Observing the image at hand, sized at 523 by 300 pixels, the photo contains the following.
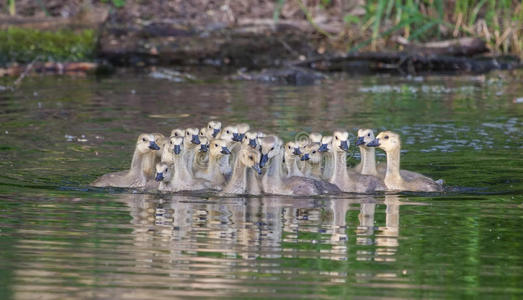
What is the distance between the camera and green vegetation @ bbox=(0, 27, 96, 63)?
2567cm

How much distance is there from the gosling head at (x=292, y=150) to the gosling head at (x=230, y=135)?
670mm

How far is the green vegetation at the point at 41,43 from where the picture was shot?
84.2ft

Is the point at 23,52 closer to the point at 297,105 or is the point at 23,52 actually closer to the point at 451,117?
the point at 297,105

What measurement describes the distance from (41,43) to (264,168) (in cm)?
1496

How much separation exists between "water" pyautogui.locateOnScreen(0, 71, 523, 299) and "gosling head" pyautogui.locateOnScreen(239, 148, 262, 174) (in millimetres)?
470

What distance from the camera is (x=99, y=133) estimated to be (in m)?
16.2

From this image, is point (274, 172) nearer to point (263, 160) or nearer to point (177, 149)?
point (263, 160)

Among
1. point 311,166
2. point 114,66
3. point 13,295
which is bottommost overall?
point 13,295

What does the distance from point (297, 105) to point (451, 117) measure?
3.00 metres

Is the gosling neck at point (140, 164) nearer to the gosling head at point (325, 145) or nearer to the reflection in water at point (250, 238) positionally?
the reflection in water at point (250, 238)

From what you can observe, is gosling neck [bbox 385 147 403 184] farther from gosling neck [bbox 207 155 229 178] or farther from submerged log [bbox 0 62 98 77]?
submerged log [bbox 0 62 98 77]

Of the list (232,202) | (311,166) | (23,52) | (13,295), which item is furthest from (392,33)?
(13,295)

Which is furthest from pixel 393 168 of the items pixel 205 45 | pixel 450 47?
pixel 205 45

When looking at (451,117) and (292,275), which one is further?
(451,117)
